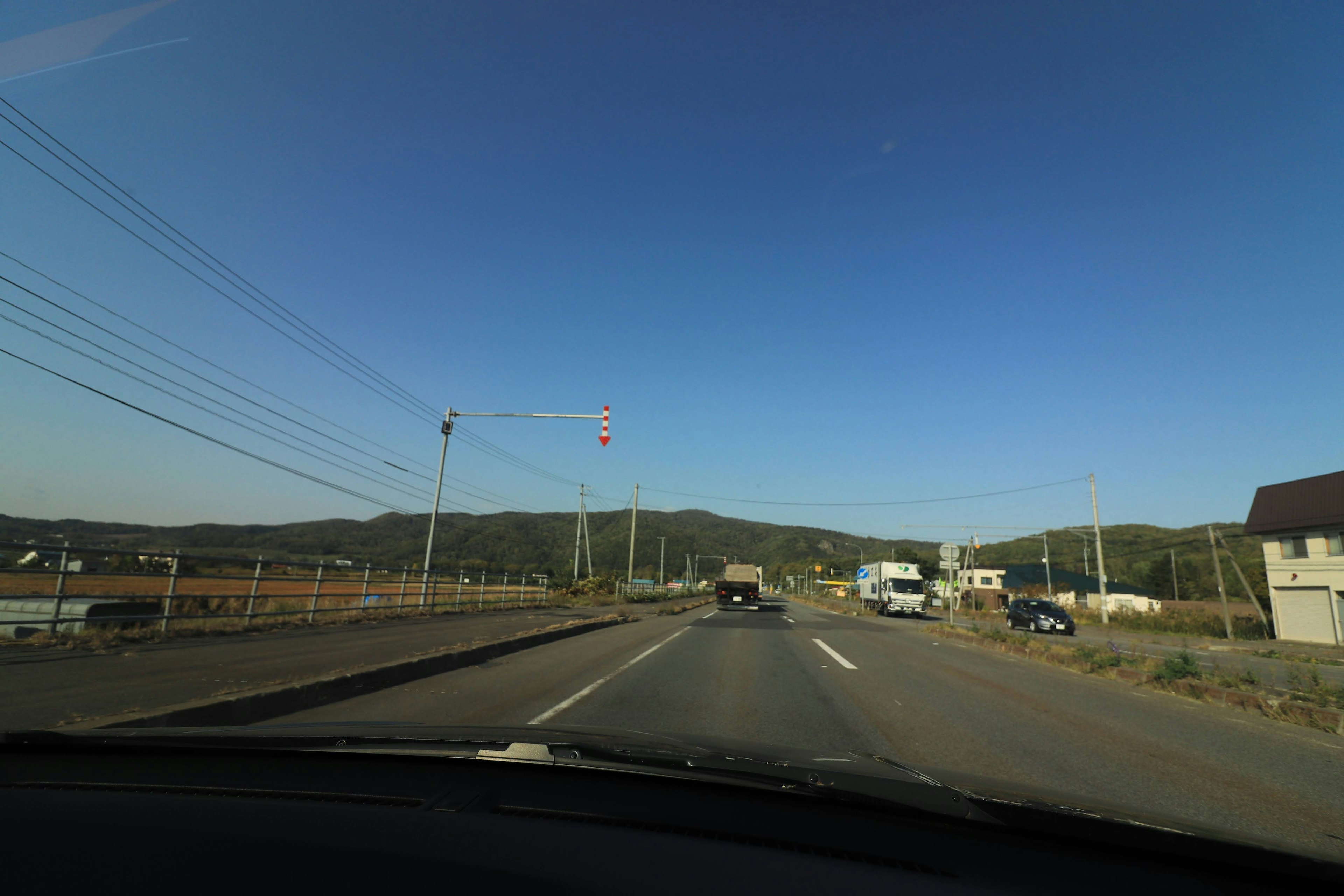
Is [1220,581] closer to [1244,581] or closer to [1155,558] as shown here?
[1244,581]

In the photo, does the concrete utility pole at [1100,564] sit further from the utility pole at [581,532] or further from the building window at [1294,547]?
the utility pole at [581,532]

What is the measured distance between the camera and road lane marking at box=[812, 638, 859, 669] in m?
11.8

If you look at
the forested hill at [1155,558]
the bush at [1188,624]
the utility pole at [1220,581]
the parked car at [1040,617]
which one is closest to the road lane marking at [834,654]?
the parked car at [1040,617]

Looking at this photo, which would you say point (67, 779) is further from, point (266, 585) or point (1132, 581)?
point (1132, 581)

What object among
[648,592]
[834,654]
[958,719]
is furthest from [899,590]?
[958,719]

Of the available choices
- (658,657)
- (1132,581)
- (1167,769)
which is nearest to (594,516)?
(1132,581)

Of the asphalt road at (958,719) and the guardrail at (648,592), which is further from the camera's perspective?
the guardrail at (648,592)

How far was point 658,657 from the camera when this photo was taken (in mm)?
12086

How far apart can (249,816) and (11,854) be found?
562 millimetres

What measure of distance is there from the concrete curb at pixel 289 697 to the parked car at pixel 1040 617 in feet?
92.9

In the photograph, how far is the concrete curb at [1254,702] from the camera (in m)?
7.37

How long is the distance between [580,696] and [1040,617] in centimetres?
2942

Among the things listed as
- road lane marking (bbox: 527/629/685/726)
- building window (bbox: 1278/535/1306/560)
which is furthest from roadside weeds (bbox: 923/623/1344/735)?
Answer: building window (bbox: 1278/535/1306/560)

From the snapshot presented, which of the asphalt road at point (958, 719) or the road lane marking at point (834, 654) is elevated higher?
the asphalt road at point (958, 719)
